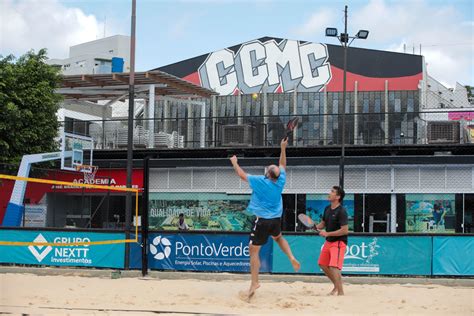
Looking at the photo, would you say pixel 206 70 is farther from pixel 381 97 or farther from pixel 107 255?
pixel 107 255

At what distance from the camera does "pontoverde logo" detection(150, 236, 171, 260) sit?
14.0 m

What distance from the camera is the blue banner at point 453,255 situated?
43.2 ft

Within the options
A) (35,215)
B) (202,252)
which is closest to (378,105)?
(35,215)

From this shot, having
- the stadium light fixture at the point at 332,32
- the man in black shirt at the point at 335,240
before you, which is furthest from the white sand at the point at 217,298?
the stadium light fixture at the point at 332,32

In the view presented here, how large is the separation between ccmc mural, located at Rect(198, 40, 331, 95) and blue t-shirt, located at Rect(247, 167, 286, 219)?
84.8ft

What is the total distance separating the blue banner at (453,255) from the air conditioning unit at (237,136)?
12345 mm

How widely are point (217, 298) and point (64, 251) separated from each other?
5888 millimetres

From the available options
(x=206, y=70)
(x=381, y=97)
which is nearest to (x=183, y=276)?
(x=381, y=97)

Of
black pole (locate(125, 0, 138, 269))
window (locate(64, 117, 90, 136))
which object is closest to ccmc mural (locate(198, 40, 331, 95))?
window (locate(64, 117, 90, 136))

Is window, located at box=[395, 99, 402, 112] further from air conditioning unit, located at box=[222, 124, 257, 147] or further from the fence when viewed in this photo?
the fence

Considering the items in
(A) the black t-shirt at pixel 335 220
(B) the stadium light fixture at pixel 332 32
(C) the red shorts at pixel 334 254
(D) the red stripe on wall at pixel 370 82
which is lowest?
(C) the red shorts at pixel 334 254

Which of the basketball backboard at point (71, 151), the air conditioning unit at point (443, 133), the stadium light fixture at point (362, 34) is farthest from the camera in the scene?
the air conditioning unit at point (443, 133)

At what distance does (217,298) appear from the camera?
387 inches

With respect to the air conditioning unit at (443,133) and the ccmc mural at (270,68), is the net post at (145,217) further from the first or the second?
the ccmc mural at (270,68)
